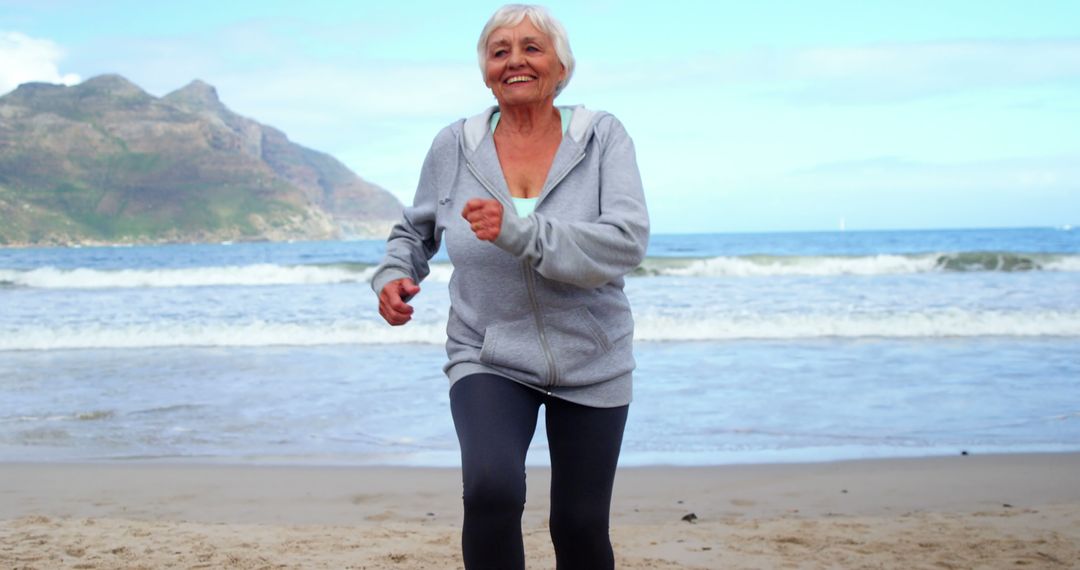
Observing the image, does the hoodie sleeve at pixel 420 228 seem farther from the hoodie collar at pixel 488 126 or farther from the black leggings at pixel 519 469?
the black leggings at pixel 519 469

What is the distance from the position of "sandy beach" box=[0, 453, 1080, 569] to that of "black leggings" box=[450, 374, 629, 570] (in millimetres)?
1808

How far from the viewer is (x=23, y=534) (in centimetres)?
481

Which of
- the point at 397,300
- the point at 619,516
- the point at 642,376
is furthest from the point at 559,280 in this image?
the point at 642,376

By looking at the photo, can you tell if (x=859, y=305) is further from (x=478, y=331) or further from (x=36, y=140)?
(x=36, y=140)

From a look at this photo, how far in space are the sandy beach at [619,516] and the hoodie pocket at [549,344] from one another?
2.04 m

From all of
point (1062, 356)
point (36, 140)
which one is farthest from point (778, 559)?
point (36, 140)

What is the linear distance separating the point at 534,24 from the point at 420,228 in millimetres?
621

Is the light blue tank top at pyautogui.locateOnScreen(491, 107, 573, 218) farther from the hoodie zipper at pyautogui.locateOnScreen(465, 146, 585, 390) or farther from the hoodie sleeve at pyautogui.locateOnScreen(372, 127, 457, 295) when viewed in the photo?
the hoodie sleeve at pyautogui.locateOnScreen(372, 127, 457, 295)

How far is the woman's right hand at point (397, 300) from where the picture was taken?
252 centimetres

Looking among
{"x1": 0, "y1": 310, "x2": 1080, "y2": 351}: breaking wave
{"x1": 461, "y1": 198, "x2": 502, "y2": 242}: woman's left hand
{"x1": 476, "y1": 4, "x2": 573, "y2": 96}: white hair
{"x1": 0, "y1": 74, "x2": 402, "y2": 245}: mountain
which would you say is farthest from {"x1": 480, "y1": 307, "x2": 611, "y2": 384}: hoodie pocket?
{"x1": 0, "y1": 74, "x2": 402, "y2": 245}: mountain

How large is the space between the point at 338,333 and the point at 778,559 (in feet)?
35.8

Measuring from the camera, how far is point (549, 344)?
2486mm

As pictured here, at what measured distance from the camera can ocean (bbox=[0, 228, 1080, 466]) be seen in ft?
23.2

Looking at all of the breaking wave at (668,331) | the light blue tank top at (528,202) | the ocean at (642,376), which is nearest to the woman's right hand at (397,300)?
the light blue tank top at (528,202)
